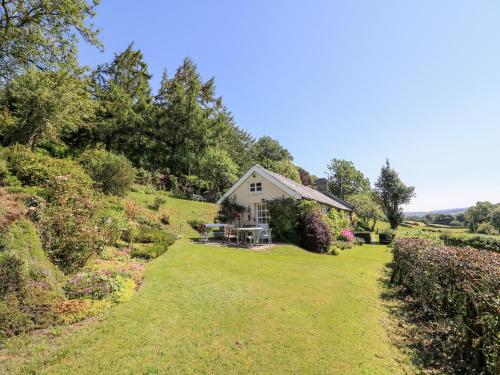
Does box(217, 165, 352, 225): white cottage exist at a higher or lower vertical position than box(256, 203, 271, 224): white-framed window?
higher

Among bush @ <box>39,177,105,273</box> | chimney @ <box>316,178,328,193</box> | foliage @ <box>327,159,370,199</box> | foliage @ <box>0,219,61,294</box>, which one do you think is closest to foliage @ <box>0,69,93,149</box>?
bush @ <box>39,177,105,273</box>

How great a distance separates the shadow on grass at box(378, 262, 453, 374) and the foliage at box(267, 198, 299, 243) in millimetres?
9807

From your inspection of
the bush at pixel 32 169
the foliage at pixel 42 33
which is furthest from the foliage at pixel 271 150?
the bush at pixel 32 169

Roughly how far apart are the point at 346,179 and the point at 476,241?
50943mm

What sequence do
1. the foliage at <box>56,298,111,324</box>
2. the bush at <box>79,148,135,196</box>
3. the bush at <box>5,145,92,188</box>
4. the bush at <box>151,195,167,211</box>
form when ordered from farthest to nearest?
the bush at <box>151,195,167,211</box> → the bush at <box>79,148,135,196</box> → the bush at <box>5,145,92,188</box> → the foliage at <box>56,298,111,324</box>

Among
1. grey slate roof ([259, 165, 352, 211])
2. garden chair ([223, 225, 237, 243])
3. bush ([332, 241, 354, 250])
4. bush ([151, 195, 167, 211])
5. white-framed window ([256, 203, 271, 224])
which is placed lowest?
bush ([332, 241, 354, 250])

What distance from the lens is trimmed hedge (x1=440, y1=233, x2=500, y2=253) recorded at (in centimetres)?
1745

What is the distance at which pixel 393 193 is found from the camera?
34094 millimetres

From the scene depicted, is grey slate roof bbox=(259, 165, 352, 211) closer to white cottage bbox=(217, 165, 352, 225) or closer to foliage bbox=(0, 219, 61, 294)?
white cottage bbox=(217, 165, 352, 225)

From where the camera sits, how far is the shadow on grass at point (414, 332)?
488cm

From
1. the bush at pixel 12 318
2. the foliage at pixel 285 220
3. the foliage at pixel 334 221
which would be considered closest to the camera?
the bush at pixel 12 318

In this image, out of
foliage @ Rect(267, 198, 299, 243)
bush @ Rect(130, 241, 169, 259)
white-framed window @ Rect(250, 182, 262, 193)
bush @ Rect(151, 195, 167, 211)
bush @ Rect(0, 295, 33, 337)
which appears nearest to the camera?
bush @ Rect(0, 295, 33, 337)

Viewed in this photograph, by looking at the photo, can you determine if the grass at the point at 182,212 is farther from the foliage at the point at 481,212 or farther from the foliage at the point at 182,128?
the foliage at the point at 481,212

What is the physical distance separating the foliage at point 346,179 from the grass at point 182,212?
47115mm
